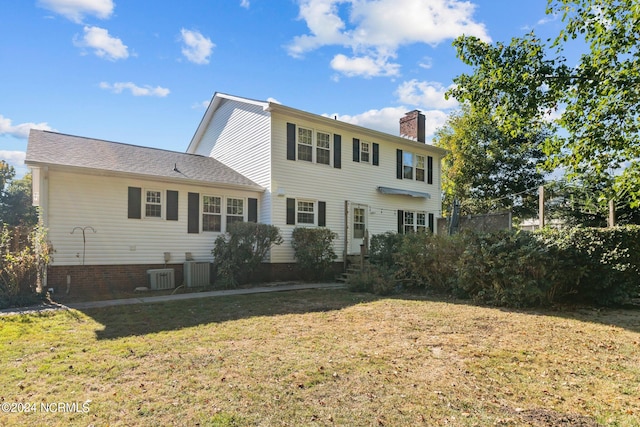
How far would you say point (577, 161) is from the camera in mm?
7035

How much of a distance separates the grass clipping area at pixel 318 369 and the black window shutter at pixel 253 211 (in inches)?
250

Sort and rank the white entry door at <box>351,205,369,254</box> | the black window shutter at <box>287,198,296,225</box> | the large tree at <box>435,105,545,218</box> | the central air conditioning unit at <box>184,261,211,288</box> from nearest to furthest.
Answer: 1. the central air conditioning unit at <box>184,261,211,288</box>
2. the black window shutter at <box>287,198,296,225</box>
3. the white entry door at <box>351,205,369,254</box>
4. the large tree at <box>435,105,545,218</box>

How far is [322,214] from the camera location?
14672mm

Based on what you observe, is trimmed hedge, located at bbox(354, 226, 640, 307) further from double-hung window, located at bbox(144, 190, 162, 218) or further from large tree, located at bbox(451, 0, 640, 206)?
double-hung window, located at bbox(144, 190, 162, 218)

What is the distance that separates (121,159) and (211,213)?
3262 mm

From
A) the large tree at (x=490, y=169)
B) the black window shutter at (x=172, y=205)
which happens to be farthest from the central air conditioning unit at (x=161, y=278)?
the large tree at (x=490, y=169)

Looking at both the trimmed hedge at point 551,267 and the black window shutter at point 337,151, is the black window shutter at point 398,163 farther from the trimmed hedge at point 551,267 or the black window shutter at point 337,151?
the trimmed hedge at point 551,267

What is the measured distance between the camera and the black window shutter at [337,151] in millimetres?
14992

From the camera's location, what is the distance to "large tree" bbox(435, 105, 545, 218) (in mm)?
24875

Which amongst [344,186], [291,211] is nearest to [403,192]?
[344,186]

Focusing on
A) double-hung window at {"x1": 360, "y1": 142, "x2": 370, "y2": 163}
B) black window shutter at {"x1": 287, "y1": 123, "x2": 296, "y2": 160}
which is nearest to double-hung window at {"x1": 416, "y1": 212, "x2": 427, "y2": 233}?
double-hung window at {"x1": 360, "y1": 142, "x2": 370, "y2": 163}

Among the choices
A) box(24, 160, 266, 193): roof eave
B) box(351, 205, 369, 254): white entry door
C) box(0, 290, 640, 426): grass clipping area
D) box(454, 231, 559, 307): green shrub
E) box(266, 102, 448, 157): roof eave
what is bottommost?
box(0, 290, 640, 426): grass clipping area

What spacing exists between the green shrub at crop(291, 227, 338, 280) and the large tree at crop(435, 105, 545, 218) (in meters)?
16.5

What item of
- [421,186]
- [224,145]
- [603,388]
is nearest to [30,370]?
[603,388]
